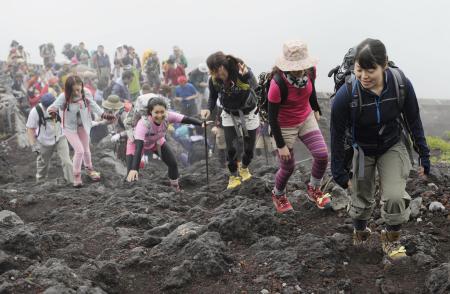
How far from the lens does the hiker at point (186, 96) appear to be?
15.7 m

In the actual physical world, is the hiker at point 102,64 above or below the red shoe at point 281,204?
above

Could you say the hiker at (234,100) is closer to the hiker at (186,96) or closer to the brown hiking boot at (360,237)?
the brown hiking boot at (360,237)

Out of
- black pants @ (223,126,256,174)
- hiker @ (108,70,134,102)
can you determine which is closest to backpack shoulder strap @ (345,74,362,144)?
black pants @ (223,126,256,174)

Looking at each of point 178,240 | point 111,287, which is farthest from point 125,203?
point 111,287

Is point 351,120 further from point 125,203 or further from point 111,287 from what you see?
point 125,203

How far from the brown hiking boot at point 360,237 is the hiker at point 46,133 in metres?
6.86

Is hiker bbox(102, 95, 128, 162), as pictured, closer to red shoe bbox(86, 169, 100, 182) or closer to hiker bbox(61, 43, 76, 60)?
red shoe bbox(86, 169, 100, 182)

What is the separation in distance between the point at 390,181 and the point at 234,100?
11.4 feet

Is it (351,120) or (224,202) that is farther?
(224,202)

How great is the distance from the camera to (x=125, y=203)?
7.89 m

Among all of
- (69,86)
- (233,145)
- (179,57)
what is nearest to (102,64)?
(179,57)

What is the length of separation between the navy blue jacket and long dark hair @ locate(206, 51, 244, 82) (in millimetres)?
2950

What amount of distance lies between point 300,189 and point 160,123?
2.48m

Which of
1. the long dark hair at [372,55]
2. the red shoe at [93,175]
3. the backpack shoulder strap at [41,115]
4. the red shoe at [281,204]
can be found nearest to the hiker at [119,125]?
the red shoe at [93,175]
